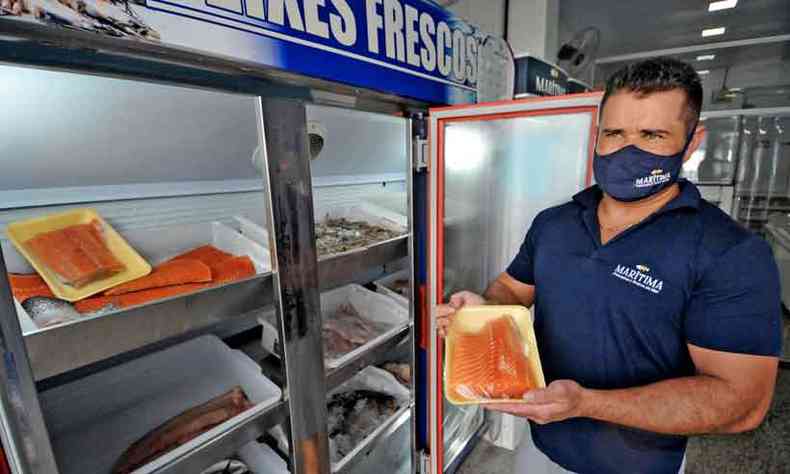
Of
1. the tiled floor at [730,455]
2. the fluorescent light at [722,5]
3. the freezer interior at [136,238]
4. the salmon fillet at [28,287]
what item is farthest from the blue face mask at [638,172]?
the fluorescent light at [722,5]

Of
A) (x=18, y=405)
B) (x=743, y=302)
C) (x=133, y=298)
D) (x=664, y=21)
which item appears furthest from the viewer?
(x=664, y=21)

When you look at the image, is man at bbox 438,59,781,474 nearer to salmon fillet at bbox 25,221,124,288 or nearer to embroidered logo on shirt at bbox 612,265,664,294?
embroidered logo on shirt at bbox 612,265,664,294

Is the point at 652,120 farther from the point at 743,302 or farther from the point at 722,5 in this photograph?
the point at 722,5

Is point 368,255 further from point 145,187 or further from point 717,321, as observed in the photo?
point 717,321

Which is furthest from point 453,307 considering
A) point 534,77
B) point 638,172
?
point 534,77

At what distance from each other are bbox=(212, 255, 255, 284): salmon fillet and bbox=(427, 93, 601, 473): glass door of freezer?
778 millimetres

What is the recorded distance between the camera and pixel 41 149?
97cm

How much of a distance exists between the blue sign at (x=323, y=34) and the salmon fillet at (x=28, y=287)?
646mm

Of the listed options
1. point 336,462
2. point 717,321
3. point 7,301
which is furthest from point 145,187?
point 717,321

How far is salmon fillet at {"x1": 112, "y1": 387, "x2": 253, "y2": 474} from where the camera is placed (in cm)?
104

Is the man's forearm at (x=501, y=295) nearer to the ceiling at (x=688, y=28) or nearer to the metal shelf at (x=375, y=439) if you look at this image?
the metal shelf at (x=375, y=439)

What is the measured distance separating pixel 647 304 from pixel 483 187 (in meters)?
1.21

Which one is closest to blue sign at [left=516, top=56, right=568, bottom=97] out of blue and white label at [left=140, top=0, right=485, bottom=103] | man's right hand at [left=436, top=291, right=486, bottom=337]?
blue and white label at [left=140, top=0, right=485, bottom=103]

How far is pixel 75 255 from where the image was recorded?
0.98 meters
